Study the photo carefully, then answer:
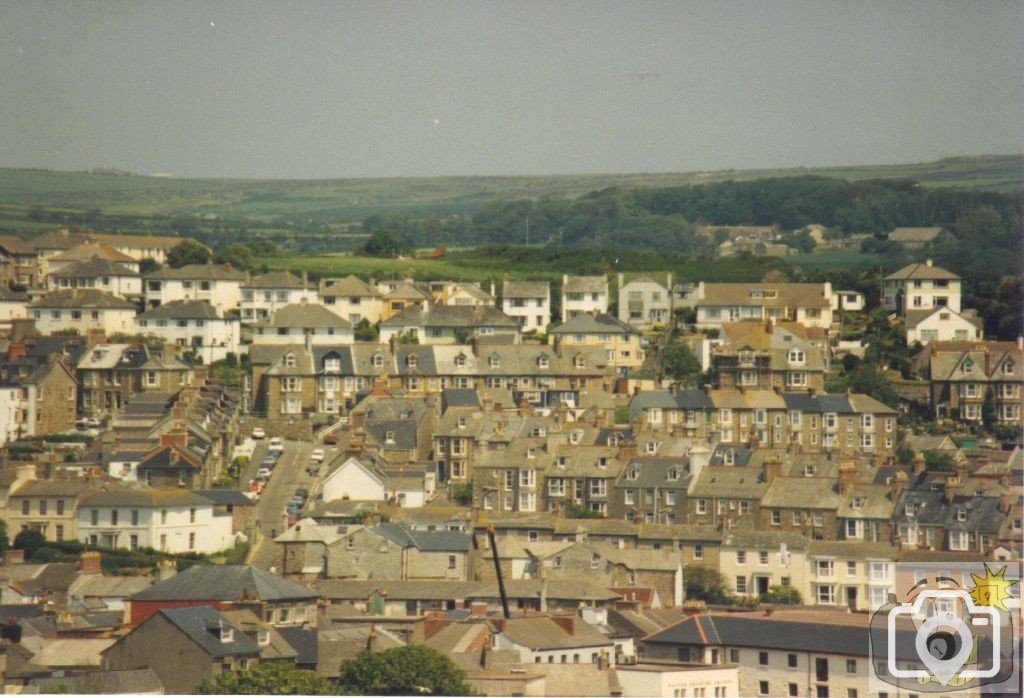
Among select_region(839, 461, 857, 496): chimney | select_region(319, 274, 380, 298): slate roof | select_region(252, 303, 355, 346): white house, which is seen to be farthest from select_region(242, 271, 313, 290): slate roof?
select_region(839, 461, 857, 496): chimney

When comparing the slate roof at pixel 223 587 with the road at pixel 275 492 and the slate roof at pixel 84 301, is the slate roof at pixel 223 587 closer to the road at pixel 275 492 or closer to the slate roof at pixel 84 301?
the road at pixel 275 492

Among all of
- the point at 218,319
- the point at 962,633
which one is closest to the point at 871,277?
the point at 218,319

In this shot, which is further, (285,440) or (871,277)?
(871,277)

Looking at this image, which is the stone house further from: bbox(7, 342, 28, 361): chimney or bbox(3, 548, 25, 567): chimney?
bbox(7, 342, 28, 361): chimney

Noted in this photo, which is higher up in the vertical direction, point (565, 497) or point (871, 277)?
point (871, 277)

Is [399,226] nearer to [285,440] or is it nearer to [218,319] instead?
[218,319]

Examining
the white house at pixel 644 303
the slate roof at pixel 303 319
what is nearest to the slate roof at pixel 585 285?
the white house at pixel 644 303

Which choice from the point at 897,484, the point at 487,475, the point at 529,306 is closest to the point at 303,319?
the point at 529,306
